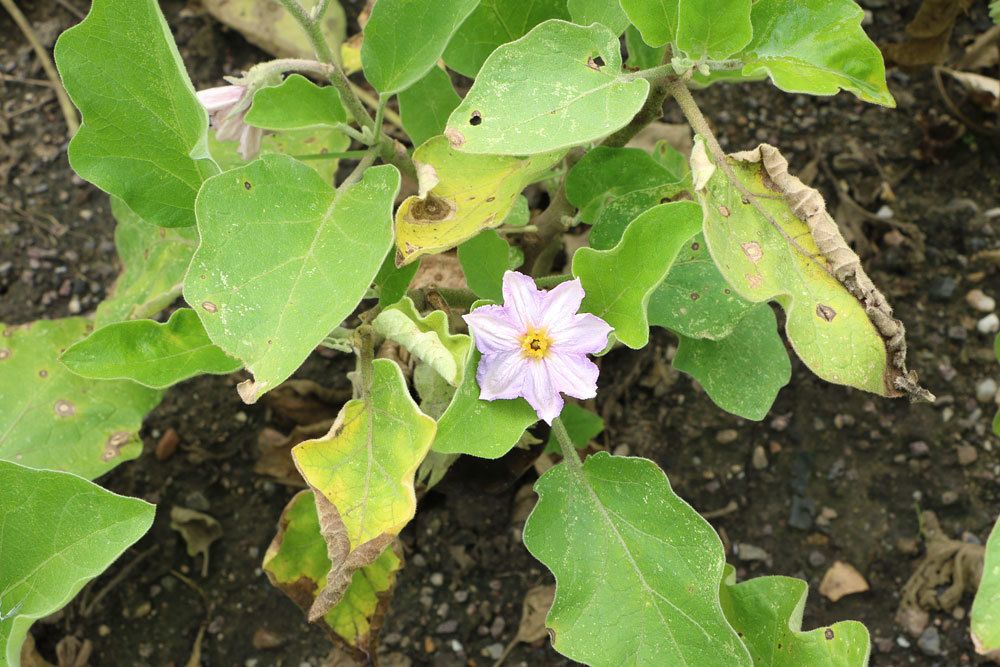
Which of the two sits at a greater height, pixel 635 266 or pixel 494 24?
pixel 494 24

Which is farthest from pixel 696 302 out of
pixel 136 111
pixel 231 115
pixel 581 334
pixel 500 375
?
pixel 136 111

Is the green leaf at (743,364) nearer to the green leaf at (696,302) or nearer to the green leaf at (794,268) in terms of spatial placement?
the green leaf at (696,302)

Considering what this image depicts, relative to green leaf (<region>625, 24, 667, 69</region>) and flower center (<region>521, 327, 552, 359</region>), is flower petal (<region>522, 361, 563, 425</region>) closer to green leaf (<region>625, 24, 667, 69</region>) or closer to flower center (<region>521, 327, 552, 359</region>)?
flower center (<region>521, 327, 552, 359</region>)

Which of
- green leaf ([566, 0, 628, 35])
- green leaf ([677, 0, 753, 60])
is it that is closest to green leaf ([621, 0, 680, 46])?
green leaf ([677, 0, 753, 60])

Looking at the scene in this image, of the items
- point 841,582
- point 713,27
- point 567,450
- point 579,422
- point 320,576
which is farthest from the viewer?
point 841,582

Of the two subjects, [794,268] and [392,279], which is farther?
[392,279]

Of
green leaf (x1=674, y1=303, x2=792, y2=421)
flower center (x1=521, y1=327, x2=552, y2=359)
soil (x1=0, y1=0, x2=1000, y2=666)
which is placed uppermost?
flower center (x1=521, y1=327, x2=552, y2=359)

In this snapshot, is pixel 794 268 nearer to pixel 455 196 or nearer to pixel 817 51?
pixel 817 51
